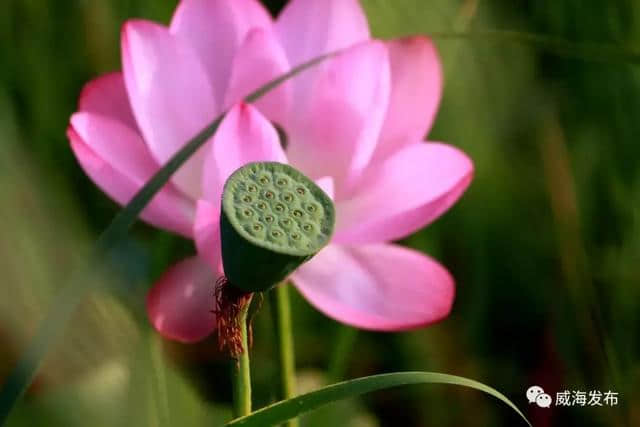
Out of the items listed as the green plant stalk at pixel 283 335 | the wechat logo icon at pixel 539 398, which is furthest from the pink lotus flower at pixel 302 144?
the wechat logo icon at pixel 539 398

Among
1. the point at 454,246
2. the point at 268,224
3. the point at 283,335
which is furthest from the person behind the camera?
the point at 454,246

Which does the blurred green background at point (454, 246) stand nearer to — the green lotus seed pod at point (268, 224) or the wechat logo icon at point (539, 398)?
the wechat logo icon at point (539, 398)

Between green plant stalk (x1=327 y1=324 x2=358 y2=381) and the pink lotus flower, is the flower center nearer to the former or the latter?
the pink lotus flower

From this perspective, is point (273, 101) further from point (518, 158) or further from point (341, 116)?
point (518, 158)

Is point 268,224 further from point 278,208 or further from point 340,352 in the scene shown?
point 340,352

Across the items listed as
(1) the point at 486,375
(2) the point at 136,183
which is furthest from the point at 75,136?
(1) the point at 486,375

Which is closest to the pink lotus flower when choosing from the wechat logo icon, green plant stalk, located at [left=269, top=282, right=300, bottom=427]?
green plant stalk, located at [left=269, top=282, right=300, bottom=427]

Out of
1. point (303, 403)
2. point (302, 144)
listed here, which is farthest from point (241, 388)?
point (302, 144)
